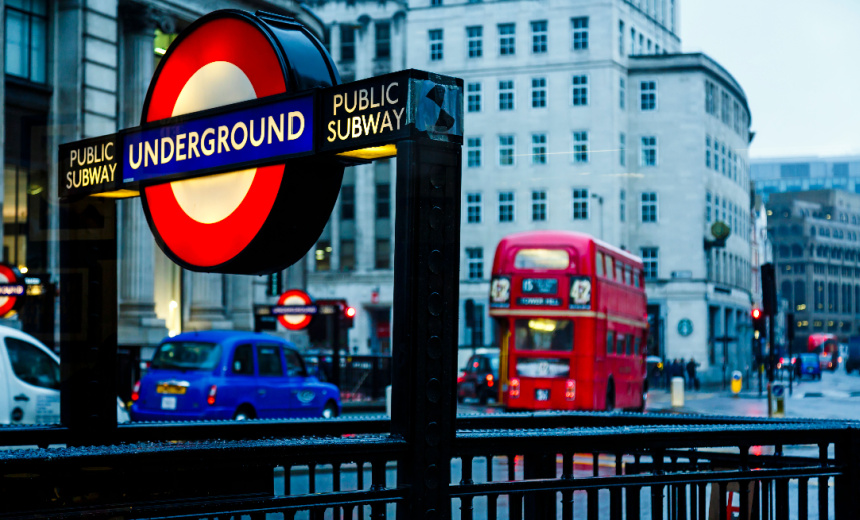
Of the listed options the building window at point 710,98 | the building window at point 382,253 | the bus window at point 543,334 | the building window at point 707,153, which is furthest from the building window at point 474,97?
the bus window at point 543,334

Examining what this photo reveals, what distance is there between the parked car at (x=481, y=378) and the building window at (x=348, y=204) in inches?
1290

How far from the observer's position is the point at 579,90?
6244cm

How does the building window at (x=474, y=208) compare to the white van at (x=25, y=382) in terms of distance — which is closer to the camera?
the white van at (x=25, y=382)

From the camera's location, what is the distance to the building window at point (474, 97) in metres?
62.0

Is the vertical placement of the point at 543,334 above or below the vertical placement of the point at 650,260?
below

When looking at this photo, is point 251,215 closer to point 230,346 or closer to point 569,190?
point 230,346

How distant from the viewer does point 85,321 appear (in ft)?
10.6

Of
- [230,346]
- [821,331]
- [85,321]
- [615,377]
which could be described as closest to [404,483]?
[85,321]

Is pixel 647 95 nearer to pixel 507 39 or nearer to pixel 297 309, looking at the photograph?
pixel 507 39

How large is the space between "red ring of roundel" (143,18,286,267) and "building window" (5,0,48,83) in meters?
25.1

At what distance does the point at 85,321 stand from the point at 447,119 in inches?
52.7

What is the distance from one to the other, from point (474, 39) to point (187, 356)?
45726 millimetres

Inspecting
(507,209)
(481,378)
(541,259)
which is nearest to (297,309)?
(541,259)

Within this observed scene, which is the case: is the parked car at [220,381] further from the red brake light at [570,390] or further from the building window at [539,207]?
the building window at [539,207]
